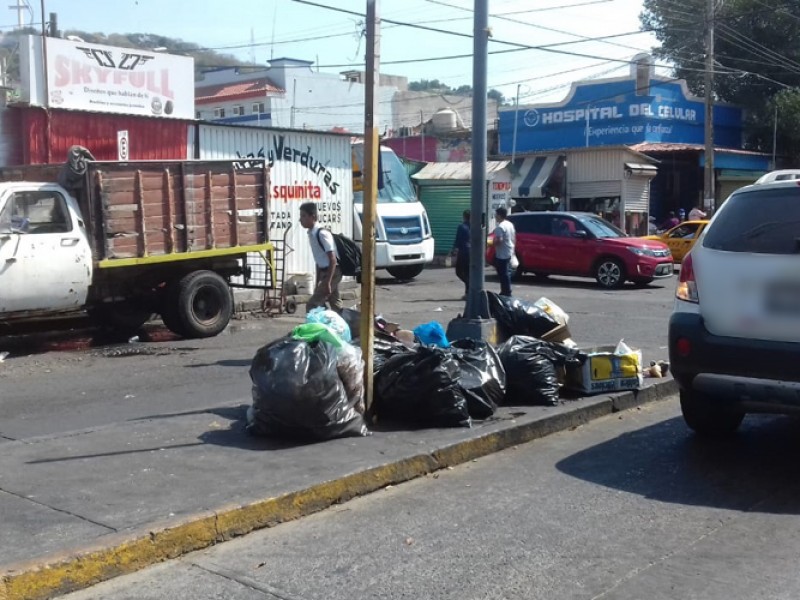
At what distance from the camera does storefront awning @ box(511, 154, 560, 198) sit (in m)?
33.7

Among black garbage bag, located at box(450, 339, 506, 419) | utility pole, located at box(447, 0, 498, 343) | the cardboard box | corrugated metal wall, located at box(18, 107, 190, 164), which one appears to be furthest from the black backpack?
corrugated metal wall, located at box(18, 107, 190, 164)

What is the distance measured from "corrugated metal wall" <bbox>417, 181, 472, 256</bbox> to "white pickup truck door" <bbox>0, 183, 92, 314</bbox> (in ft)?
55.5

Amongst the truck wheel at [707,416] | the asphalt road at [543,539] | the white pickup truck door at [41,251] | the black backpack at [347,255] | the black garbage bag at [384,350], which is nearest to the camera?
the asphalt road at [543,539]

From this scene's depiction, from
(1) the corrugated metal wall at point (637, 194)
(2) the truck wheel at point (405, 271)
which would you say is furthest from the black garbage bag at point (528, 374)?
(1) the corrugated metal wall at point (637, 194)

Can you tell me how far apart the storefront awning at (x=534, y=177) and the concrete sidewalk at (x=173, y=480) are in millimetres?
26411

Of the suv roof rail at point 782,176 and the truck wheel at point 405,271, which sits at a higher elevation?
the suv roof rail at point 782,176

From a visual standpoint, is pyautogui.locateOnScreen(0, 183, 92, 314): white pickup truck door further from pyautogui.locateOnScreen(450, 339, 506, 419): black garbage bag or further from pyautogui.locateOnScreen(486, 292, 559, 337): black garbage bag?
pyautogui.locateOnScreen(450, 339, 506, 419): black garbage bag

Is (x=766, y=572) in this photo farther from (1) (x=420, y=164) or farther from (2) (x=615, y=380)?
(1) (x=420, y=164)

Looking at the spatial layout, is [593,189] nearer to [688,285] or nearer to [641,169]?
[641,169]

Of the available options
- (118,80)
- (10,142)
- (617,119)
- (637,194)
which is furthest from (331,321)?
(617,119)

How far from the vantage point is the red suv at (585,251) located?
2052 centimetres

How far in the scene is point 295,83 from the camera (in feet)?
189

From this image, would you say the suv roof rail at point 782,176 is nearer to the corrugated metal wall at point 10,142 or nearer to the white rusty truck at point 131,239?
the white rusty truck at point 131,239

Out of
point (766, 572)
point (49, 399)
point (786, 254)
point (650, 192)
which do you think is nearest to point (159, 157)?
point (49, 399)
